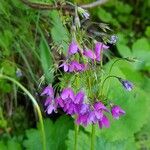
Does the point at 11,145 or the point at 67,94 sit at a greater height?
the point at 67,94

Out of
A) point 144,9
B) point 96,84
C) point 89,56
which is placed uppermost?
point 89,56

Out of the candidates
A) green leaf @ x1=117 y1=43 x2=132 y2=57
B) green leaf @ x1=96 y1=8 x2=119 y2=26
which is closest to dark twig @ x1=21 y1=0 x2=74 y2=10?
green leaf @ x1=117 y1=43 x2=132 y2=57

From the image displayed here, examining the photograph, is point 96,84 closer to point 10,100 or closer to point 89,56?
point 89,56

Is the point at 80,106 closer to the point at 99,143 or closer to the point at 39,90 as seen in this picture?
the point at 99,143

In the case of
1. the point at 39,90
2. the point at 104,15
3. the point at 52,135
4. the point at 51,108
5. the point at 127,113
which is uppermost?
the point at 51,108

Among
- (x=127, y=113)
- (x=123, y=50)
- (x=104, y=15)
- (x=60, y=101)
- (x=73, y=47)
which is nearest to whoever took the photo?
(x=73, y=47)

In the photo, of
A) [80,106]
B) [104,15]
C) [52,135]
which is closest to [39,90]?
[52,135]

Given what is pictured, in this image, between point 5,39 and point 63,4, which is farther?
point 5,39

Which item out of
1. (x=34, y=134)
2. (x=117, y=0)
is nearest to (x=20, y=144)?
(x=34, y=134)
